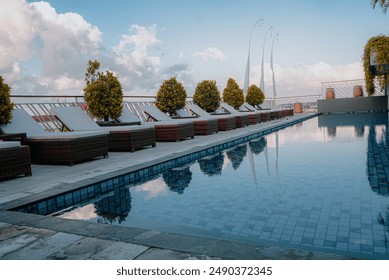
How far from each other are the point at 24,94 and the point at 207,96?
7578 mm

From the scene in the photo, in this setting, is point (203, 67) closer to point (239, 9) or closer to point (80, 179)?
point (239, 9)

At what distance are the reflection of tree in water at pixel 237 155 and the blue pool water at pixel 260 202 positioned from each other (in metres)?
0.11

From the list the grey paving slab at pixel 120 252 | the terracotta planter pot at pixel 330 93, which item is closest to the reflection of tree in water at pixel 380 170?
the grey paving slab at pixel 120 252

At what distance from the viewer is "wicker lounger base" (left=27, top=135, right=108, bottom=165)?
6.12m

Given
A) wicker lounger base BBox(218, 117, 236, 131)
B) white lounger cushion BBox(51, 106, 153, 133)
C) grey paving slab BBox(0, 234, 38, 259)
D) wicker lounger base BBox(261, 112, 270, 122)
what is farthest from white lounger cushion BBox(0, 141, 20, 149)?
wicker lounger base BBox(261, 112, 270, 122)

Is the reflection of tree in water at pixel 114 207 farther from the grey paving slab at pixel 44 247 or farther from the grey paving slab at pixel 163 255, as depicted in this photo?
the grey paving slab at pixel 163 255

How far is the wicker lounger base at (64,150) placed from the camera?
612 centimetres

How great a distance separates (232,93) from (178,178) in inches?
516

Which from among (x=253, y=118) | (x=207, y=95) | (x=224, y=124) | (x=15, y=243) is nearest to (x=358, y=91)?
(x=253, y=118)

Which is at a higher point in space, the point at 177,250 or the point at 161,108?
the point at 161,108

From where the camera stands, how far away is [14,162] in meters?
5.05

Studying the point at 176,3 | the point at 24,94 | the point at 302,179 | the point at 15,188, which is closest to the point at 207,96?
the point at 176,3

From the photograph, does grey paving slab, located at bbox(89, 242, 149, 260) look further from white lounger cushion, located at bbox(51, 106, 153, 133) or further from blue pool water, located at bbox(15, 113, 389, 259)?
white lounger cushion, located at bbox(51, 106, 153, 133)

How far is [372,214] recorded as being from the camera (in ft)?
10.9
